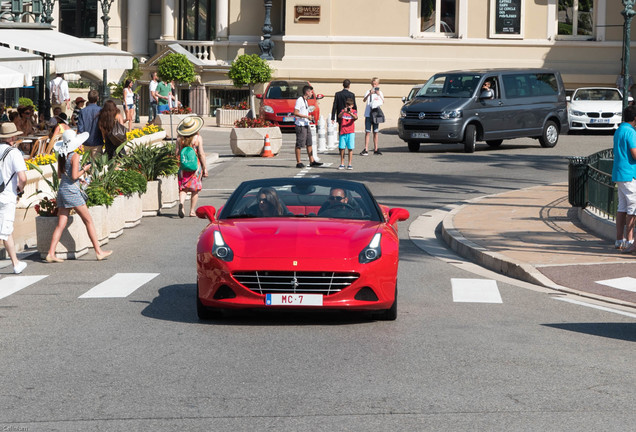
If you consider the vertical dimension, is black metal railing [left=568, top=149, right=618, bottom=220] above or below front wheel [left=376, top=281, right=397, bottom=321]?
above

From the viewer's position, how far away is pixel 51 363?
29.1ft

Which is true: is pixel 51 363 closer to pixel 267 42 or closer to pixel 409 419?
pixel 409 419

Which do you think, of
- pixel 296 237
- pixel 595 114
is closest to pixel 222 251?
pixel 296 237

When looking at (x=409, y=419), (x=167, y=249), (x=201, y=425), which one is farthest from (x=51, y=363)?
(x=167, y=249)

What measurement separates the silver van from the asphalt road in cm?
1656

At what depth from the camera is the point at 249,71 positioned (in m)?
47.5

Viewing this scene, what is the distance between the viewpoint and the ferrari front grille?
1032cm

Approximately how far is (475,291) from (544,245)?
330 centimetres

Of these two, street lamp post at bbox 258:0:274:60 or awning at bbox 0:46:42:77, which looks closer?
awning at bbox 0:46:42:77

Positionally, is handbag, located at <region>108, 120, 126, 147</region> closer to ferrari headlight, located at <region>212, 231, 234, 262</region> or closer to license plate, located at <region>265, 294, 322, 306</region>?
ferrari headlight, located at <region>212, 231, 234, 262</region>

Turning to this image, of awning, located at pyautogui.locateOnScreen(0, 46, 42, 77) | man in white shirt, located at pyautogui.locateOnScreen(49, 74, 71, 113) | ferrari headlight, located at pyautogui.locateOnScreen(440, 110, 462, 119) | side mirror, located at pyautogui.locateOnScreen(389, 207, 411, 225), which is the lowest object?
side mirror, located at pyautogui.locateOnScreen(389, 207, 411, 225)

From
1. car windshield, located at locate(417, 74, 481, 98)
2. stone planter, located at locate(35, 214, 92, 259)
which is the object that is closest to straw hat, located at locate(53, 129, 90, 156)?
stone planter, located at locate(35, 214, 92, 259)

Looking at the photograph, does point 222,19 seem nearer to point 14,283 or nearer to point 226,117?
point 226,117

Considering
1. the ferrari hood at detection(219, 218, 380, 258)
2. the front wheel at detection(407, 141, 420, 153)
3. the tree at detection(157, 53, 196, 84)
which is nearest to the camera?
the ferrari hood at detection(219, 218, 380, 258)
